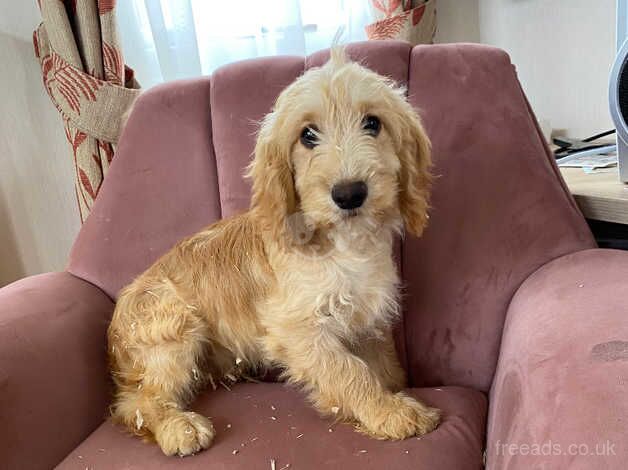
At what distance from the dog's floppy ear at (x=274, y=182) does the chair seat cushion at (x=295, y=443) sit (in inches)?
17.0

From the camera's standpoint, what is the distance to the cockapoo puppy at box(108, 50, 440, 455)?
1150 millimetres

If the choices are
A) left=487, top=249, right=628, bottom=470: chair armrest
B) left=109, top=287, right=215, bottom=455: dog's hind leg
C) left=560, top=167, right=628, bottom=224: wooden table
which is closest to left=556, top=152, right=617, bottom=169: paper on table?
left=560, top=167, right=628, bottom=224: wooden table

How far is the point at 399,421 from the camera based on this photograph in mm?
1175

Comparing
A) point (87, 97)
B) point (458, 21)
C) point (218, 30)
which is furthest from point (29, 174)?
point (458, 21)

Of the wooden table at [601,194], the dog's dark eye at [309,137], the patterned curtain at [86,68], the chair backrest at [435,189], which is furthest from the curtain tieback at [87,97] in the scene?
the wooden table at [601,194]

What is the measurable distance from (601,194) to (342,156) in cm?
73

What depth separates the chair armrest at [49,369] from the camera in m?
1.21

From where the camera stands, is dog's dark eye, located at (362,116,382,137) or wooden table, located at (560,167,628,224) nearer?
dog's dark eye, located at (362,116,382,137)

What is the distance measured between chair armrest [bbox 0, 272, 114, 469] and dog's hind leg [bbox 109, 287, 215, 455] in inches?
2.7

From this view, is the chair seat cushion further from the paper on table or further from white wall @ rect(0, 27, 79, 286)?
white wall @ rect(0, 27, 79, 286)

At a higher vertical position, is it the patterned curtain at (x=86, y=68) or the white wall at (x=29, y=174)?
the patterned curtain at (x=86, y=68)

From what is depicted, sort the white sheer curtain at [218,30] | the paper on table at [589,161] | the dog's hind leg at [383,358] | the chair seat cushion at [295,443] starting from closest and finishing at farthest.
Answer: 1. the chair seat cushion at [295,443]
2. the dog's hind leg at [383,358]
3. the paper on table at [589,161]
4. the white sheer curtain at [218,30]

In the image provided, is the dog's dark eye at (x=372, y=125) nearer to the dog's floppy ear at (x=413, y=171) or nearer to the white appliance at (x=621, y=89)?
the dog's floppy ear at (x=413, y=171)

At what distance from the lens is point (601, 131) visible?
1.96 metres
